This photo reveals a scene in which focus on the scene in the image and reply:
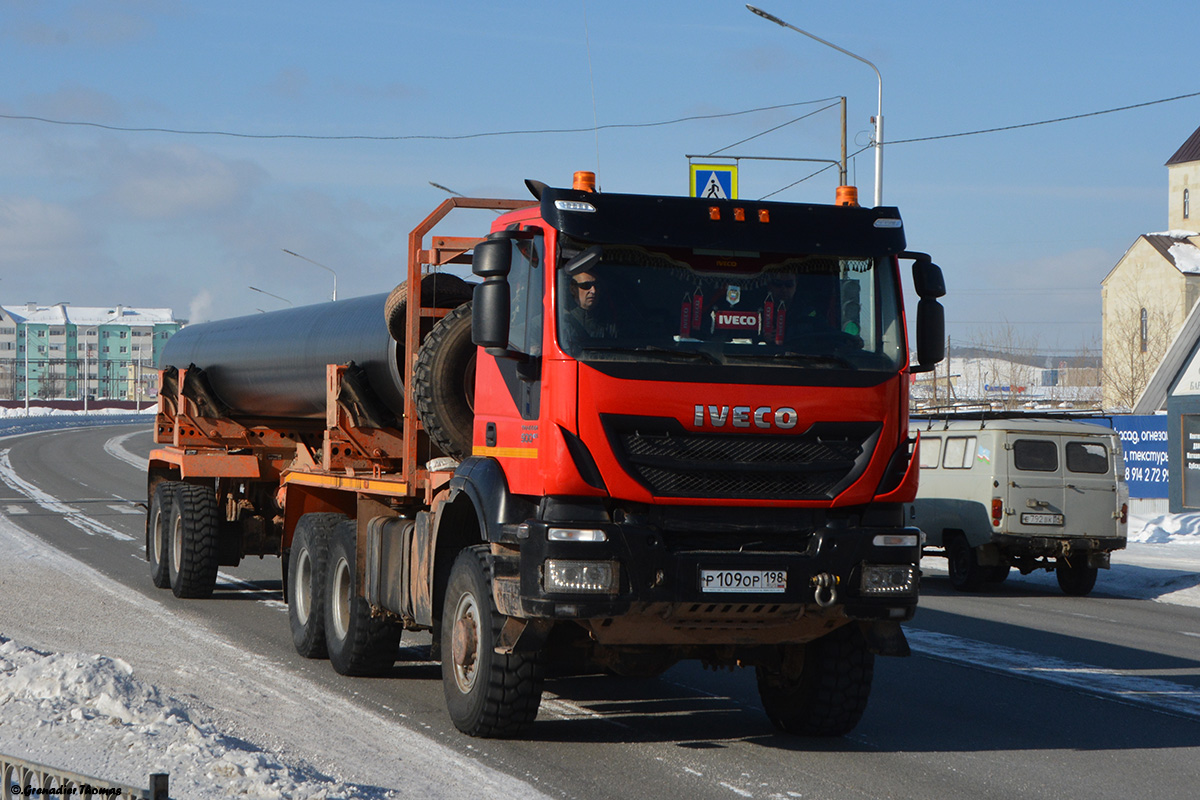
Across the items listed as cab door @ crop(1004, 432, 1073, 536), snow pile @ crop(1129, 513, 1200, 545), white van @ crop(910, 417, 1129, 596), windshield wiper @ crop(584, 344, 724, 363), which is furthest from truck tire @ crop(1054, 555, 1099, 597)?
windshield wiper @ crop(584, 344, 724, 363)

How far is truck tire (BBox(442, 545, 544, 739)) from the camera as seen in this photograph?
7.42 metres

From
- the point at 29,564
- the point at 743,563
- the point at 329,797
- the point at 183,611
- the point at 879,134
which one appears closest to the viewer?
the point at 329,797

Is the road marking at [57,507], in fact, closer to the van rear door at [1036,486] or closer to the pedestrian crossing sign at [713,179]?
the pedestrian crossing sign at [713,179]

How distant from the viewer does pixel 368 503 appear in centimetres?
993

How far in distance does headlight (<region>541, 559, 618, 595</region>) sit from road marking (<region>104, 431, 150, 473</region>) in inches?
1611

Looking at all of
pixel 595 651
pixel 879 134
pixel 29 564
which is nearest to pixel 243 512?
pixel 29 564

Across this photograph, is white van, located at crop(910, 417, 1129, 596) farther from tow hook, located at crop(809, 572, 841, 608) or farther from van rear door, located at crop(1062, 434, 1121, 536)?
tow hook, located at crop(809, 572, 841, 608)

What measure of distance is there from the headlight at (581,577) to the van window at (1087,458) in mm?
12942

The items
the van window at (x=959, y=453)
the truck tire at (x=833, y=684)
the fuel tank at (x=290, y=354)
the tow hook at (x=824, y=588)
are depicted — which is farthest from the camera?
the van window at (x=959, y=453)

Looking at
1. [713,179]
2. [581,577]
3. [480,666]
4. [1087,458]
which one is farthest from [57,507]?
[581,577]

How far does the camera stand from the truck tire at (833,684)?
7.89 metres

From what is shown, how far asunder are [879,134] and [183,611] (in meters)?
17.3

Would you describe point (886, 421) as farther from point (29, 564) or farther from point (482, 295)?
point (29, 564)

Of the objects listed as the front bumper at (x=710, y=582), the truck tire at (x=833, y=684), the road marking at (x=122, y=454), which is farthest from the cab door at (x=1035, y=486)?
the road marking at (x=122, y=454)
